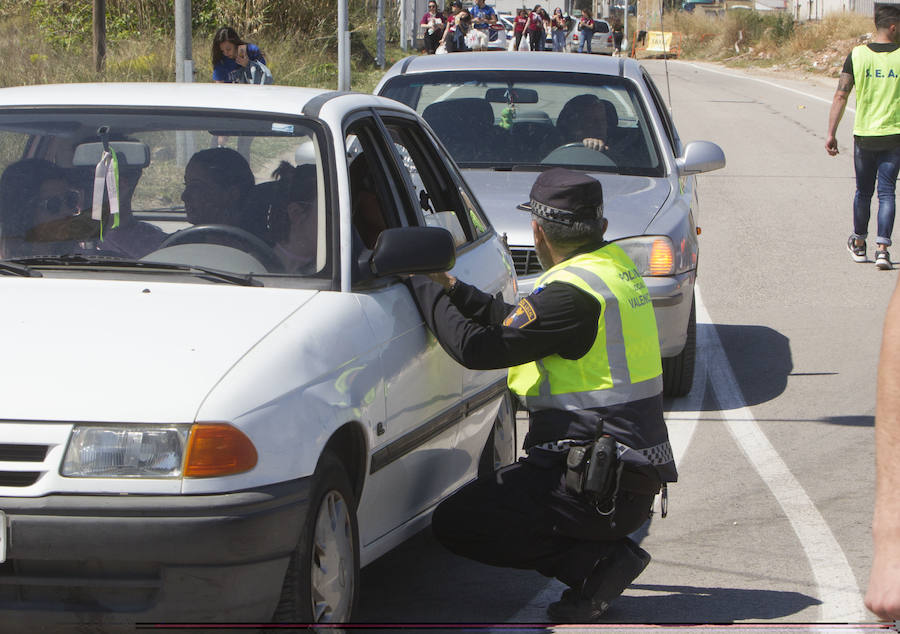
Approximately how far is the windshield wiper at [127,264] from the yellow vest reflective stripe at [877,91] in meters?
8.79

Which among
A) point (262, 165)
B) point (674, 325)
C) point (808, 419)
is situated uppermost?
point (262, 165)

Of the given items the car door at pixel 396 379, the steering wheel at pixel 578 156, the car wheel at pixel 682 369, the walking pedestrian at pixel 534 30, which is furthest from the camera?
the walking pedestrian at pixel 534 30

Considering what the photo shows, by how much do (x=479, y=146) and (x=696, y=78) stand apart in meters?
37.2

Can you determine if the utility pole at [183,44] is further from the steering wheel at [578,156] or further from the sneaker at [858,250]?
the sneaker at [858,250]

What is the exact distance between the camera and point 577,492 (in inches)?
167

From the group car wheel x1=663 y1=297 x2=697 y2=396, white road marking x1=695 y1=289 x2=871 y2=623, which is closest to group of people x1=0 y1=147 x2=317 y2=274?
white road marking x1=695 y1=289 x2=871 y2=623

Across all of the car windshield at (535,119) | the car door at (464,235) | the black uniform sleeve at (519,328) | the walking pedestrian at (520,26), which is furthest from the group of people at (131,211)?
the walking pedestrian at (520,26)

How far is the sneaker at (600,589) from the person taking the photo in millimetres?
4328

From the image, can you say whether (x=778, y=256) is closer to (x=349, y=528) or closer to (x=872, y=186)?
(x=872, y=186)

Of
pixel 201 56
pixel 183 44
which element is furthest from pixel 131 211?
pixel 201 56

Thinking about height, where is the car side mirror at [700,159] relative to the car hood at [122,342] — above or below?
above

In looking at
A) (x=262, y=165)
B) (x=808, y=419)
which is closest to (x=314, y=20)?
(x=808, y=419)

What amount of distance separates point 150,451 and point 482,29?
39076 millimetres

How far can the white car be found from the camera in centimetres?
313
